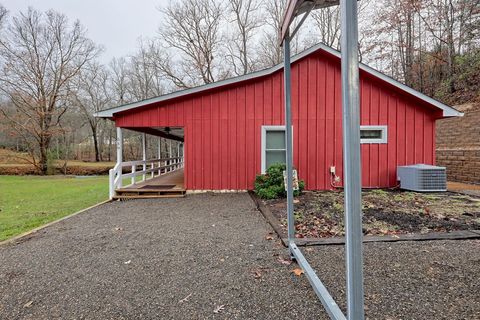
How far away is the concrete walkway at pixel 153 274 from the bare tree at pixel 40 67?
19.4 m

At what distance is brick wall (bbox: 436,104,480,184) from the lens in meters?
8.34

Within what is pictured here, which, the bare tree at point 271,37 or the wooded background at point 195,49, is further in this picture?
the bare tree at point 271,37

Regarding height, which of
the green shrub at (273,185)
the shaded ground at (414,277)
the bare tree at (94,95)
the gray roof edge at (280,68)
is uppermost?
the bare tree at (94,95)

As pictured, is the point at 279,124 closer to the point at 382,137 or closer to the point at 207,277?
the point at 382,137

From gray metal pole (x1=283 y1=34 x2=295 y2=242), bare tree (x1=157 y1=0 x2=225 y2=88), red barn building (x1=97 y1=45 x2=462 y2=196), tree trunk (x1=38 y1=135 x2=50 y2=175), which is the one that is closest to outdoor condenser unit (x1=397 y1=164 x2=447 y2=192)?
red barn building (x1=97 y1=45 x2=462 y2=196)

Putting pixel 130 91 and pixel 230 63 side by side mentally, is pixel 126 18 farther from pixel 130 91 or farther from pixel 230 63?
pixel 230 63

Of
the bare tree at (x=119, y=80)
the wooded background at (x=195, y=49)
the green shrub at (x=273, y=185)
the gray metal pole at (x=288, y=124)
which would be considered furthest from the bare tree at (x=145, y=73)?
the gray metal pole at (x=288, y=124)

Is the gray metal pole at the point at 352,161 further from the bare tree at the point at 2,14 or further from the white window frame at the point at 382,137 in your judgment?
the bare tree at the point at 2,14

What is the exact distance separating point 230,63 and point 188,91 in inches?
546

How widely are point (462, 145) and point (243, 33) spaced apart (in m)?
15.5

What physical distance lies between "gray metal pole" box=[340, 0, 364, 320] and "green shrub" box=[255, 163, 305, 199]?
5.03m

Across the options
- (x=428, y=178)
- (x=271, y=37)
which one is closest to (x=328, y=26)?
(x=271, y=37)

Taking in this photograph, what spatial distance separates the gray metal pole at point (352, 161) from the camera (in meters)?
1.30

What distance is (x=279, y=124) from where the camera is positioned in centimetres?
734
